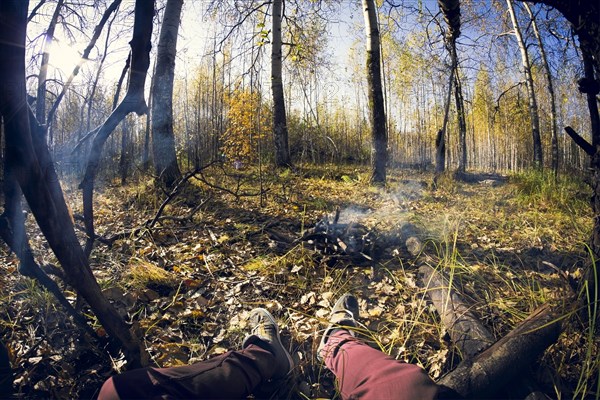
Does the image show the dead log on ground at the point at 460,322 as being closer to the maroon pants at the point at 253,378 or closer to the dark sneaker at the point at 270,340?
the maroon pants at the point at 253,378

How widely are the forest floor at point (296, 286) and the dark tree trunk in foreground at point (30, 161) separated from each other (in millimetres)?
709

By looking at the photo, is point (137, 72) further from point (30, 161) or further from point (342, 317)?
point (342, 317)

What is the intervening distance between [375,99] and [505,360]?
18.5ft

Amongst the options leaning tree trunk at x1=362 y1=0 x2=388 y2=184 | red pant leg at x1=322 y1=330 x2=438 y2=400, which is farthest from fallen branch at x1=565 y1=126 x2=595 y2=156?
leaning tree trunk at x1=362 y1=0 x2=388 y2=184

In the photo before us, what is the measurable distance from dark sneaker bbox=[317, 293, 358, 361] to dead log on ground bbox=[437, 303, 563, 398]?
64 centimetres

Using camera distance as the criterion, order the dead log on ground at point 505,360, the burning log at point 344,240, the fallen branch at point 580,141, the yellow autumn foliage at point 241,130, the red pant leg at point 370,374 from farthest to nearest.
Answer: the yellow autumn foliage at point 241,130
the burning log at point 344,240
the fallen branch at point 580,141
the dead log on ground at point 505,360
the red pant leg at point 370,374

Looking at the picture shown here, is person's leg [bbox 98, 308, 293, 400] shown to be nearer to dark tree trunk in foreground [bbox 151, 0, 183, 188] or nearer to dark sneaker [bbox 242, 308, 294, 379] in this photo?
dark sneaker [bbox 242, 308, 294, 379]

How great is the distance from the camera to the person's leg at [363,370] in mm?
1354

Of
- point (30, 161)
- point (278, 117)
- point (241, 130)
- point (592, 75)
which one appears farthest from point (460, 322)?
point (241, 130)

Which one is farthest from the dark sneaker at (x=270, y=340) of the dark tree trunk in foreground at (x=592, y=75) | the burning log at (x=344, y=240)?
the dark tree trunk in foreground at (x=592, y=75)

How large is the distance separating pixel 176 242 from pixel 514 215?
421 cm

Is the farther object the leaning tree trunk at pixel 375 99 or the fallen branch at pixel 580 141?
the leaning tree trunk at pixel 375 99

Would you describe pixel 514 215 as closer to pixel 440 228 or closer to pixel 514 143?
pixel 440 228

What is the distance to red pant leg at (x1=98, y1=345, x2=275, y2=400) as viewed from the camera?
4.43 feet
